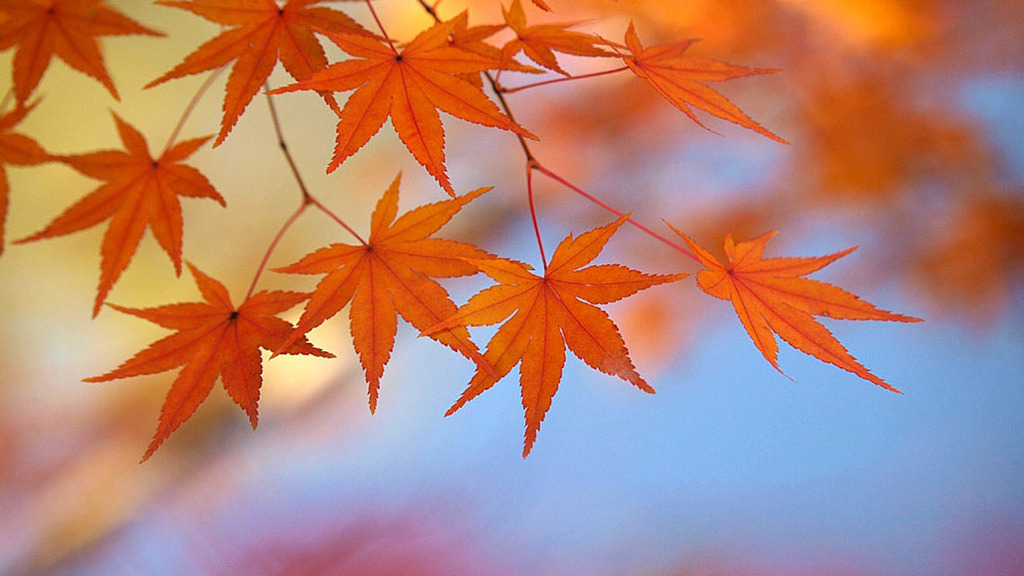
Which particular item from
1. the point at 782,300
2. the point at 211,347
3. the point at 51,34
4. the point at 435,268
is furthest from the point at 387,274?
the point at 51,34

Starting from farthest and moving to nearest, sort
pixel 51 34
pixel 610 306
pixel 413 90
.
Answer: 1. pixel 610 306
2. pixel 51 34
3. pixel 413 90

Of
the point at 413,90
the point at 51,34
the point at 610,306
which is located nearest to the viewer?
the point at 413,90

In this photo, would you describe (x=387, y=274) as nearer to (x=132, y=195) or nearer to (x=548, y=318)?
(x=548, y=318)

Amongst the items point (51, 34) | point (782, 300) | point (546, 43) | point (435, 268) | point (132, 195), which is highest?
point (51, 34)

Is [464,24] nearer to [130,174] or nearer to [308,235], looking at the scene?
[130,174]

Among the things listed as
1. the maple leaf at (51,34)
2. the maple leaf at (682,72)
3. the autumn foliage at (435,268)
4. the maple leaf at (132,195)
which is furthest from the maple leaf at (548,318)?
the maple leaf at (51,34)

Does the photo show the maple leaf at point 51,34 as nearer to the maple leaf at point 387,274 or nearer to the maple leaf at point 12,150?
the maple leaf at point 12,150
